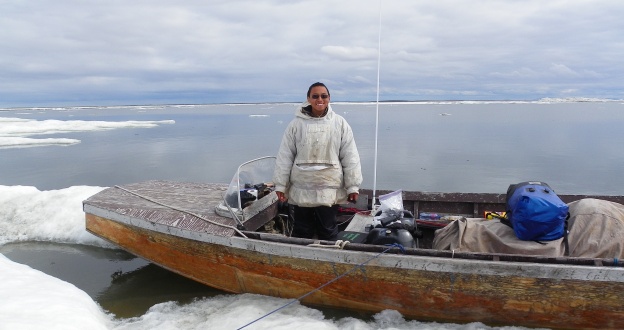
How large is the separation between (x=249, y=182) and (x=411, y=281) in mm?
2383

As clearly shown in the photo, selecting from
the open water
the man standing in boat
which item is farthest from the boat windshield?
the open water

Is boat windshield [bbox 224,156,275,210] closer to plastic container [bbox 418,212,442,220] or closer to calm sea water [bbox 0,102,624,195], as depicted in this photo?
plastic container [bbox 418,212,442,220]

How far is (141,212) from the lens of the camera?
Answer: 500 centimetres

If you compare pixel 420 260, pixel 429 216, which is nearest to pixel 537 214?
pixel 420 260

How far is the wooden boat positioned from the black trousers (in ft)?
1.63

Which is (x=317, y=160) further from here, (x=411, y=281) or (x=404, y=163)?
(x=404, y=163)

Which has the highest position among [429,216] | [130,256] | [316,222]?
[316,222]

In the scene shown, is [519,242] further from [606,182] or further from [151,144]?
[151,144]

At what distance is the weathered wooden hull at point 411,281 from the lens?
356cm

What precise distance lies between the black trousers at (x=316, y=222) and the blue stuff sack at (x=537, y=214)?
5.77 ft

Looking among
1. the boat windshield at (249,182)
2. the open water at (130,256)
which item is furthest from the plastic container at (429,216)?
the boat windshield at (249,182)

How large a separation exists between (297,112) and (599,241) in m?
2.93

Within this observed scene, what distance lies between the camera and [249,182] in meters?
5.39

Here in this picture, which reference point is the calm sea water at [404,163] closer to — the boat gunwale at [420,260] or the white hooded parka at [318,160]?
the white hooded parka at [318,160]
